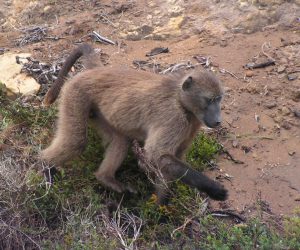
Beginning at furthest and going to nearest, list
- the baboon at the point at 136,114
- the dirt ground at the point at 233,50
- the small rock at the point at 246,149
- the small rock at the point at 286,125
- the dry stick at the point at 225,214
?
the small rock at the point at 286,125, the small rock at the point at 246,149, the dirt ground at the point at 233,50, the dry stick at the point at 225,214, the baboon at the point at 136,114

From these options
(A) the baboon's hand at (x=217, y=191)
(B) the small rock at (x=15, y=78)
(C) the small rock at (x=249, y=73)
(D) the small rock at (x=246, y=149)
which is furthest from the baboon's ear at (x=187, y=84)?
(B) the small rock at (x=15, y=78)

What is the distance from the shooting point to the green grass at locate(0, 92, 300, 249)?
5.14 m

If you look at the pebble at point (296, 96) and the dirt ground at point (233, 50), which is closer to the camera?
the dirt ground at point (233, 50)

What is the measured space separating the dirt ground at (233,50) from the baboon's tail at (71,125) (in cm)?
145

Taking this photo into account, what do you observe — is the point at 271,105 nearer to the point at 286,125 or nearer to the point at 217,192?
the point at 286,125

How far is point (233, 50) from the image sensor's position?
25.8 feet

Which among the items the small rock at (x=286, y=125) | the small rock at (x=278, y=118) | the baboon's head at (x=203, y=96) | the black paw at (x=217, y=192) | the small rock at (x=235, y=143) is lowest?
the small rock at (x=235, y=143)

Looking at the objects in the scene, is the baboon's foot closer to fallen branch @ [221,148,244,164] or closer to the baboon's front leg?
the baboon's front leg

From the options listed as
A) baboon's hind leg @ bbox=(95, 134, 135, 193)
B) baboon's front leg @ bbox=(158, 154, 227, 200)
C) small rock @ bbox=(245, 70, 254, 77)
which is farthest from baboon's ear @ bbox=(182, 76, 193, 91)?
small rock @ bbox=(245, 70, 254, 77)

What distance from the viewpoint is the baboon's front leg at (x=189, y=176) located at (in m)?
5.39

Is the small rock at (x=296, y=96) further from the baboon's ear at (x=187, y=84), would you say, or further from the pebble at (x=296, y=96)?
the baboon's ear at (x=187, y=84)

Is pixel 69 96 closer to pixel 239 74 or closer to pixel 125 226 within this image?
pixel 125 226

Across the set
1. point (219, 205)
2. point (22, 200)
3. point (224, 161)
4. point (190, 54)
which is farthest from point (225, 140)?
point (22, 200)

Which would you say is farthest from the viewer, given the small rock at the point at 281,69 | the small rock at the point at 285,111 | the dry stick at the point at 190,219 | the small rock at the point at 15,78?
the small rock at the point at 281,69
